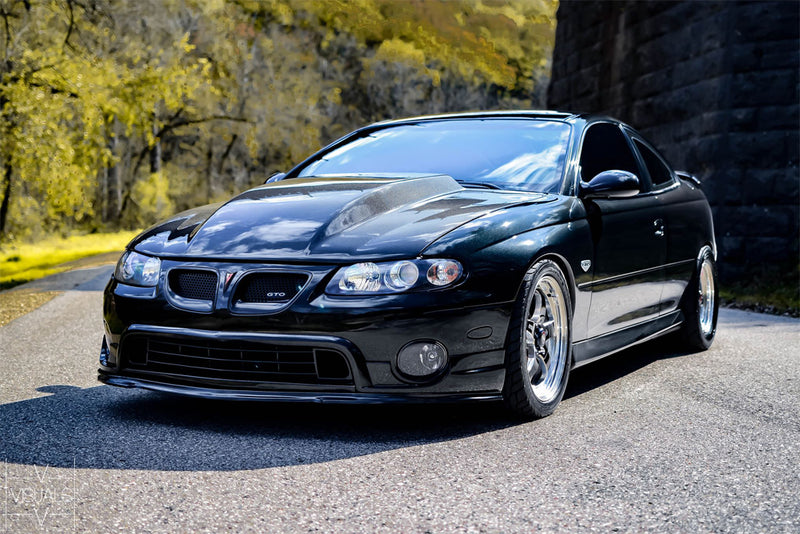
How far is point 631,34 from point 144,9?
15.0 meters

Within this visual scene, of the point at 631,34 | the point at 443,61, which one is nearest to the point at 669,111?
the point at 631,34

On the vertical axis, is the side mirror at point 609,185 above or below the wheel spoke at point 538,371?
above

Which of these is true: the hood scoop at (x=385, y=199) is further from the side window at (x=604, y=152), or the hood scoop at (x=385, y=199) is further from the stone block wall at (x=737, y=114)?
the stone block wall at (x=737, y=114)

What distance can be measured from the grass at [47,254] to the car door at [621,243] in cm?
959

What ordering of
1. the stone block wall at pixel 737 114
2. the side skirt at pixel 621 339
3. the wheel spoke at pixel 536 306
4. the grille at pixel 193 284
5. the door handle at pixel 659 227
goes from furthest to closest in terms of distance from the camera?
the stone block wall at pixel 737 114 < the door handle at pixel 659 227 < the side skirt at pixel 621 339 < the wheel spoke at pixel 536 306 < the grille at pixel 193 284

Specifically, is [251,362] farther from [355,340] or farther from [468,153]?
[468,153]

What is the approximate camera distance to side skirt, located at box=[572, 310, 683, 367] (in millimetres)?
5125

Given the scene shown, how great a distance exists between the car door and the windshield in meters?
0.27

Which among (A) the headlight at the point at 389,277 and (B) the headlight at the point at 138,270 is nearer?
(A) the headlight at the point at 389,277

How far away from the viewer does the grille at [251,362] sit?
4223 millimetres

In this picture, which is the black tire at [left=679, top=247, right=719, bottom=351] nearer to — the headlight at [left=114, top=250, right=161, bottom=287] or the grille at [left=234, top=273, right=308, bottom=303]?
the grille at [left=234, top=273, right=308, bottom=303]

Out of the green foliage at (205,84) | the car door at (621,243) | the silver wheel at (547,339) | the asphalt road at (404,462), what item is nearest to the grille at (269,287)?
the asphalt road at (404,462)

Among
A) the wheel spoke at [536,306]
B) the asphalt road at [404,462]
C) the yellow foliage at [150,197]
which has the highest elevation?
the wheel spoke at [536,306]

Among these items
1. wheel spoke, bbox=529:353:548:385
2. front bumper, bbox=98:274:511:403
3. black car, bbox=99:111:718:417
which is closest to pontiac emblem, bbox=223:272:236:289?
black car, bbox=99:111:718:417
